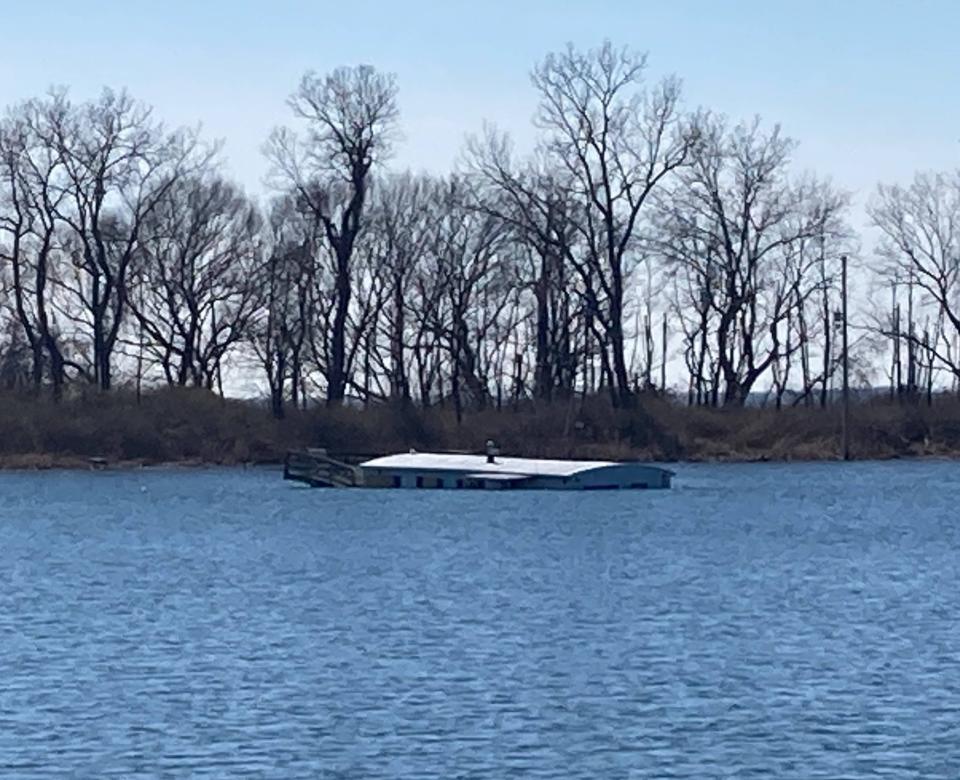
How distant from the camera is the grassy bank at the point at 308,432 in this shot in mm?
90938

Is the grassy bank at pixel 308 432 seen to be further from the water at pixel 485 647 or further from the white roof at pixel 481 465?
the water at pixel 485 647

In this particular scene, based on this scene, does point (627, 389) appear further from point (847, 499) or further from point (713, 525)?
point (713, 525)

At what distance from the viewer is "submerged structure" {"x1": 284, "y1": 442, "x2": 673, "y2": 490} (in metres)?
73.6

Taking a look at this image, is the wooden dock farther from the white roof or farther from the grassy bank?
the grassy bank

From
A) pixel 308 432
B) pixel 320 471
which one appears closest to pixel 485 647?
pixel 320 471

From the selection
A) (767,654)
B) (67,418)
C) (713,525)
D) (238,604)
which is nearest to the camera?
(767,654)

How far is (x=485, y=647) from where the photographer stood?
103 feet

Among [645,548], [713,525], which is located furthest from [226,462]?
[645,548]

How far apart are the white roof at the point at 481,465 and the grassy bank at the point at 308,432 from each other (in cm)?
1164

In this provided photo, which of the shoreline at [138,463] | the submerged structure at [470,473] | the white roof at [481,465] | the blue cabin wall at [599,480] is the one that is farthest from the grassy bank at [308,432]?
the blue cabin wall at [599,480]

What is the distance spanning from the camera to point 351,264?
3942 inches

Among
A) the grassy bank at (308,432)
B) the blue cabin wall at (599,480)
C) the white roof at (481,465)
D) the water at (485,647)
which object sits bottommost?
the water at (485,647)

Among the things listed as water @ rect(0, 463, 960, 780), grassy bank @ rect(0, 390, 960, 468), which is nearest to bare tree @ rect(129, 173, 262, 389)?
grassy bank @ rect(0, 390, 960, 468)

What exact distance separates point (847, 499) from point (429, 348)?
117ft
